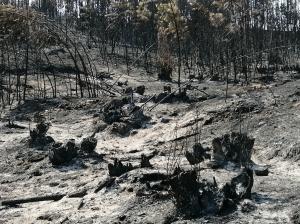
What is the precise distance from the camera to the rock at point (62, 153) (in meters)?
6.80

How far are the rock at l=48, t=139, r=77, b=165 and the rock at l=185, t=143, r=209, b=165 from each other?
71.9 inches

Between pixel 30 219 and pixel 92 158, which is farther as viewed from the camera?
pixel 92 158

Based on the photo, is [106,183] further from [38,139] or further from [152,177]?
[38,139]

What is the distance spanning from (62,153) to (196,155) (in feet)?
6.54

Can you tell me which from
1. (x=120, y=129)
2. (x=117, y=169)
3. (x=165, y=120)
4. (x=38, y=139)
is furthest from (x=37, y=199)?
(x=165, y=120)

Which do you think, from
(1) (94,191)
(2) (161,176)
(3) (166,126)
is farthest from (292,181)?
(3) (166,126)

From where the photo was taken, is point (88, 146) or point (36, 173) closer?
point (36, 173)

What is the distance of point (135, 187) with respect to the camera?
5176 millimetres

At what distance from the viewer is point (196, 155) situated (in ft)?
19.2

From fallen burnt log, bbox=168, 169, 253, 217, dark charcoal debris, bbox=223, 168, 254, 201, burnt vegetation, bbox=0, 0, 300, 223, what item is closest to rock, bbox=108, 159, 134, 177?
burnt vegetation, bbox=0, 0, 300, 223

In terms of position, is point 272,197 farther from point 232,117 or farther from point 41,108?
point 41,108

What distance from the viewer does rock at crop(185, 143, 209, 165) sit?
5730mm

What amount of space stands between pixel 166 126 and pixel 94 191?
3.19m

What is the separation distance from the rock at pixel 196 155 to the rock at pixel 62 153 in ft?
5.99
